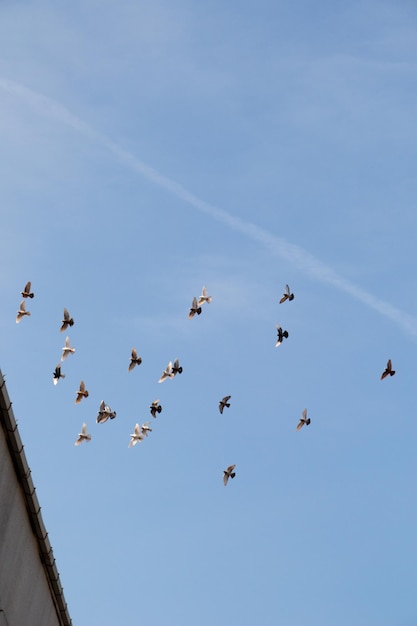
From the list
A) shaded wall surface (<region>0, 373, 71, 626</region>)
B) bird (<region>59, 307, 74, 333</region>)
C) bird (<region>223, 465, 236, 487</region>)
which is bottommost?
shaded wall surface (<region>0, 373, 71, 626</region>)

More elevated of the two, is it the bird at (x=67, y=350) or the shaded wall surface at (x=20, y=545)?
the bird at (x=67, y=350)

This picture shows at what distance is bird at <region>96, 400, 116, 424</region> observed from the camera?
1879 inches

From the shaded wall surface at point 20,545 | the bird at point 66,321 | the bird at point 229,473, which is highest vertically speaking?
the bird at point 66,321

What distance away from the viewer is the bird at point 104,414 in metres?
47.7

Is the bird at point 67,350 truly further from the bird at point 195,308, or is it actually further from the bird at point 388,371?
the bird at point 388,371

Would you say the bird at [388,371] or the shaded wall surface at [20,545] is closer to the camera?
the shaded wall surface at [20,545]

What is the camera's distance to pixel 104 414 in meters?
48.3

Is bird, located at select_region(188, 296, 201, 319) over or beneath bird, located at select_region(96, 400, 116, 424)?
over

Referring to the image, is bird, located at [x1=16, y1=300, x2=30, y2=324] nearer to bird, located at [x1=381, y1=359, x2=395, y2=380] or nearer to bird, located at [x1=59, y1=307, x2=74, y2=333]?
bird, located at [x1=59, y1=307, x2=74, y2=333]

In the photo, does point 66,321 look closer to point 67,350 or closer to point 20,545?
point 67,350

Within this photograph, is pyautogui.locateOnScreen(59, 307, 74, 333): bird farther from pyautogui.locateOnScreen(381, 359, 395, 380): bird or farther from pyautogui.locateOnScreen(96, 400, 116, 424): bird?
pyautogui.locateOnScreen(381, 359, 395, 380): bird

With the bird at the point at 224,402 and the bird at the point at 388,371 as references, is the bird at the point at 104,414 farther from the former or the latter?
the bird at the point at 388,371

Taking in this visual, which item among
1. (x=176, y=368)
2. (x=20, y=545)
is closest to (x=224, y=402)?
(x=176, y=368)

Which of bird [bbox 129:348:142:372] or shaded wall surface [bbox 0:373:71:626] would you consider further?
bird [bbox 129:348:142:372]
